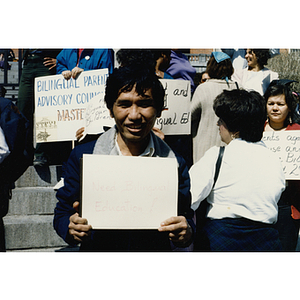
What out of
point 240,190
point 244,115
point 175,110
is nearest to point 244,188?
point 240,190

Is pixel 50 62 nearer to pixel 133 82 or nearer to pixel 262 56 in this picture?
pixel 133 82

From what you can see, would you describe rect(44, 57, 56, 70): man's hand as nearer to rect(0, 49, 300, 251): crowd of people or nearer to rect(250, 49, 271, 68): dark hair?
rect(0, 49, 300, 251): crowd of people

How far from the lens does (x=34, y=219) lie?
374 centimetres

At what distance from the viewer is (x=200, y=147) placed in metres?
3.68

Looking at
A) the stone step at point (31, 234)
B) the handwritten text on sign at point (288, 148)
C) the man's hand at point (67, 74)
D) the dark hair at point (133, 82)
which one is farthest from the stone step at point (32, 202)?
the handwritten text on sign at point (288, 148)

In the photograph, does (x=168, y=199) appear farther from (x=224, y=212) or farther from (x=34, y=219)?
(x=34, y=219)

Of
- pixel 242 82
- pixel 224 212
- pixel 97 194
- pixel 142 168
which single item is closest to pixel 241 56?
pixel 242 82

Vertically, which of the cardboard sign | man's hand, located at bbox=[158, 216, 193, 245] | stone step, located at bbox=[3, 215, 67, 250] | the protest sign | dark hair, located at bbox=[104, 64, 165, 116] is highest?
dark hair, located at bbox=[104, 64, 165, 116]

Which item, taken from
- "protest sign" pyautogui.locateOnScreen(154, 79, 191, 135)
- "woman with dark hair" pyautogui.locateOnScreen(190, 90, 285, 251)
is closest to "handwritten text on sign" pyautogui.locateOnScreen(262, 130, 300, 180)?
"woman with dark hair" pyautogui.locateOnScreen(190, 90, 285, 251)

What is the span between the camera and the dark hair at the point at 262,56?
12.7 ft

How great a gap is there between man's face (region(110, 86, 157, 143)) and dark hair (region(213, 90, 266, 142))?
933 mm

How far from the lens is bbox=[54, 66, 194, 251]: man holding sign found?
7.20ft

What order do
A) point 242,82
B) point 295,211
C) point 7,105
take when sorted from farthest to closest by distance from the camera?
point 242,82 → point 295,211 → point 7,105

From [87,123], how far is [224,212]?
1.44 meters
